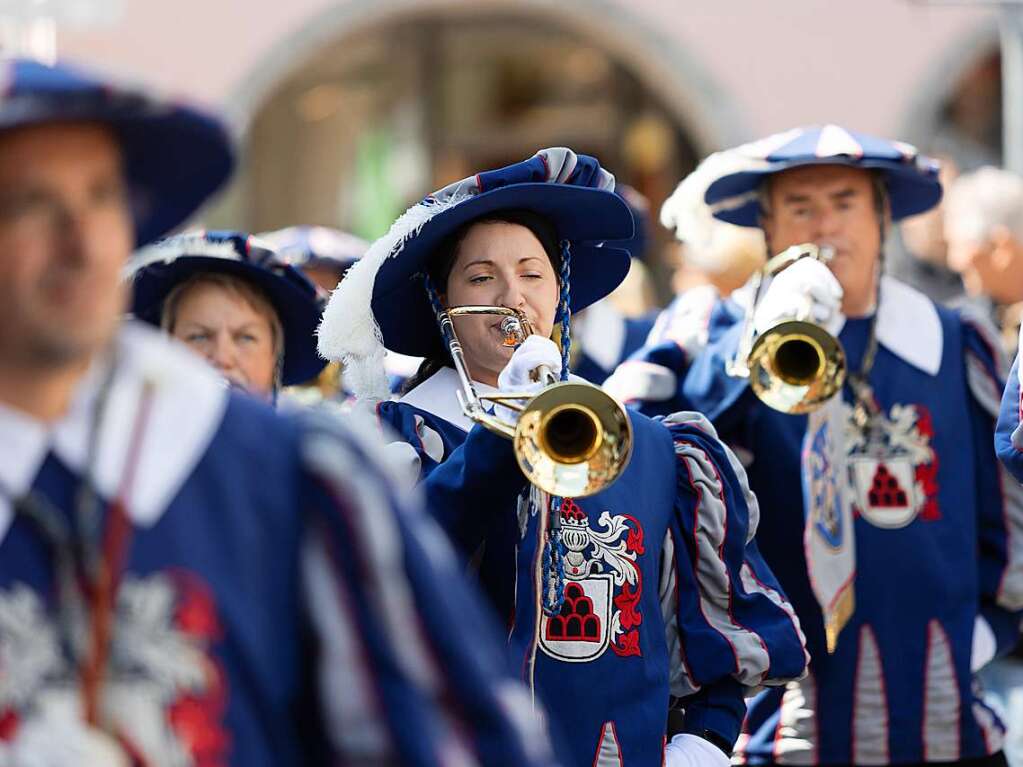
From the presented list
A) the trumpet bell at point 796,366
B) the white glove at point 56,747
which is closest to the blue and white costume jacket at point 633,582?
the trumpet bell at point 796,366

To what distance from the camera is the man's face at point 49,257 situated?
200cm

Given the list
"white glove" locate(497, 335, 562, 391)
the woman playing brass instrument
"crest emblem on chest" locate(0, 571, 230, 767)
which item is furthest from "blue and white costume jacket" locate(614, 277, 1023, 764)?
"crest emblem on chest" locate(0, 571, 230, 767)

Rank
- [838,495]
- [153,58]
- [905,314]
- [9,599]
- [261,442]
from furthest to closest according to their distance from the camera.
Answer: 1. [153,58]
2. [905,314]
3. [838,495]
4. [261,442]
5. [9,599]

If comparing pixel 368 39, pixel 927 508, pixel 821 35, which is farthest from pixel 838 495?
pixel 368 39

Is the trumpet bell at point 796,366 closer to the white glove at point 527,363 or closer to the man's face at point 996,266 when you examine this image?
the white glove at point 527,363

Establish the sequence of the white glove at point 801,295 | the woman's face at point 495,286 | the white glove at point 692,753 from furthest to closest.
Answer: the white glove at point 801,295, the woman's face at point 495,286, the white glove at point 692,753

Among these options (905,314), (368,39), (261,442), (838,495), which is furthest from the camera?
(368,39)

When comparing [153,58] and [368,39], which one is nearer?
[153,58]

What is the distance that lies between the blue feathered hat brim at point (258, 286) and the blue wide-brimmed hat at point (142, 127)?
2238mm

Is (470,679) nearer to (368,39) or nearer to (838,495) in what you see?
(838,495)

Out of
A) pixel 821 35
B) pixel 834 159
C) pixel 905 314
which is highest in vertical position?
pixel 821 35

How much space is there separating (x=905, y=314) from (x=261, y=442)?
293 cm

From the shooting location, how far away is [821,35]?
13.9 m

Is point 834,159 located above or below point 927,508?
above
